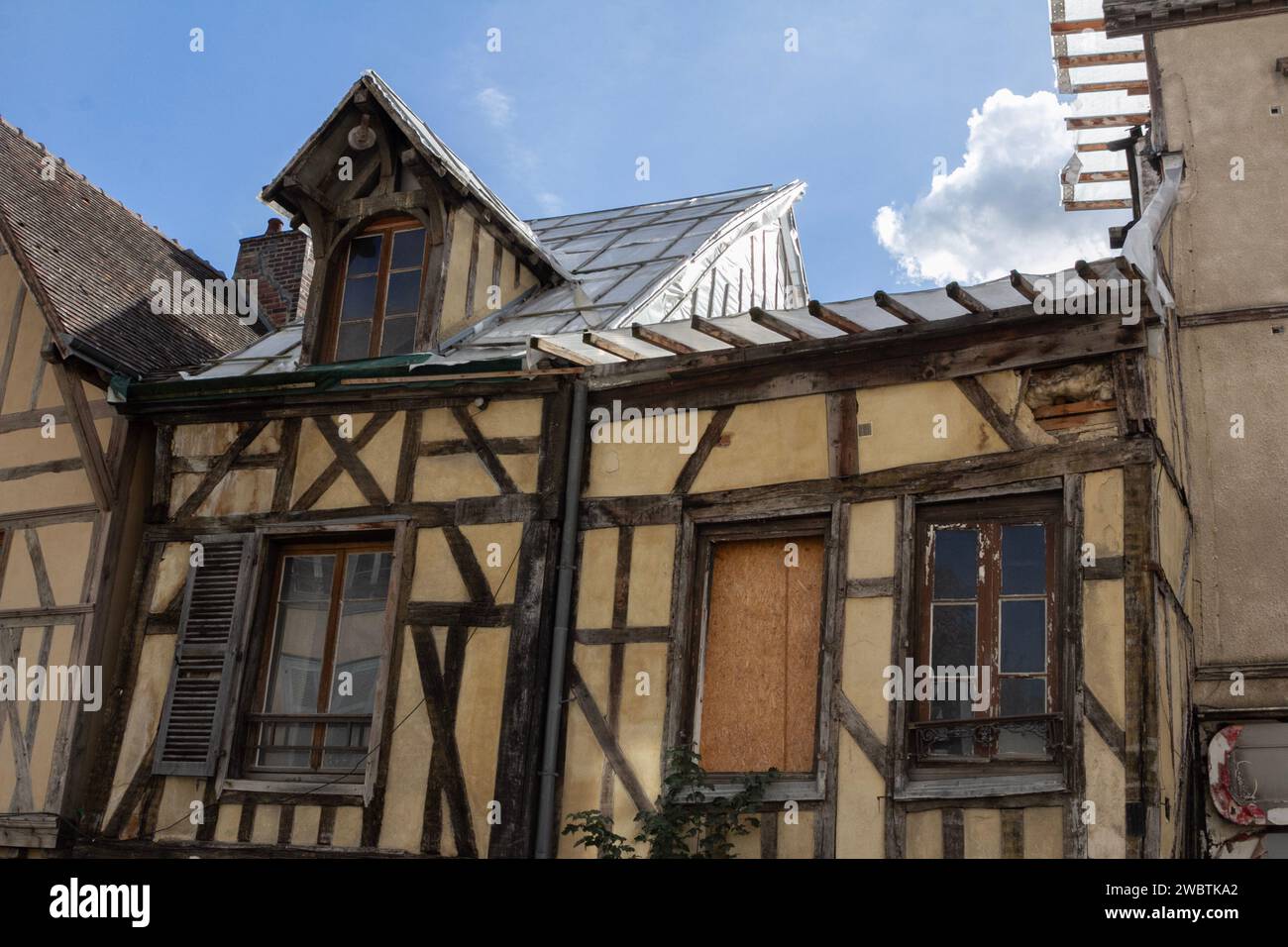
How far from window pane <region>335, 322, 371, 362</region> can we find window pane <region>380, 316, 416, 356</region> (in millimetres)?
130

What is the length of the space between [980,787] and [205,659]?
4867 mm

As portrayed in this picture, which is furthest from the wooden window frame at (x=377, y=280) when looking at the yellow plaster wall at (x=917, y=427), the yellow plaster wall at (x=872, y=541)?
the yellow plaster wall at (x=872, y=541)

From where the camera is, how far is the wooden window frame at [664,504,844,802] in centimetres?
742

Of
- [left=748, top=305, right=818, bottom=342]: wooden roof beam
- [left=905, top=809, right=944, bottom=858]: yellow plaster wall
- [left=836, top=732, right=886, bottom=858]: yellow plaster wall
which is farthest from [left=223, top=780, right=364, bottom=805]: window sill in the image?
[left=748, top=305, right=818, bottom=342]: wooden roof beam

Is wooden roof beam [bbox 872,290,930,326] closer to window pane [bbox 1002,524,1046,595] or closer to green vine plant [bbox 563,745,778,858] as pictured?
window pane [bbox 1002,524,1046,595]

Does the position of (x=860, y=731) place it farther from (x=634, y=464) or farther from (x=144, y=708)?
(x=144, y=708)

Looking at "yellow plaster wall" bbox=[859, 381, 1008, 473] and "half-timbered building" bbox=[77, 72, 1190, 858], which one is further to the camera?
"yellow plaster wall" bbox=[859, 381, 1008, 473]

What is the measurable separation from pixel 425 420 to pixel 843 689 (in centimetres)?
324

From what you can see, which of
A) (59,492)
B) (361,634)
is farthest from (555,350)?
(59,492)

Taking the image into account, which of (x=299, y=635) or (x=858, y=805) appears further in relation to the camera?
(x=299, y=635)

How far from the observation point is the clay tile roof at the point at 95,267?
32.4ft

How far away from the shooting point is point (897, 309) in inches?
295

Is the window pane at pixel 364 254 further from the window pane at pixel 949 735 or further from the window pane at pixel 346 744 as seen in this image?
the window pane at pixel 949 735
